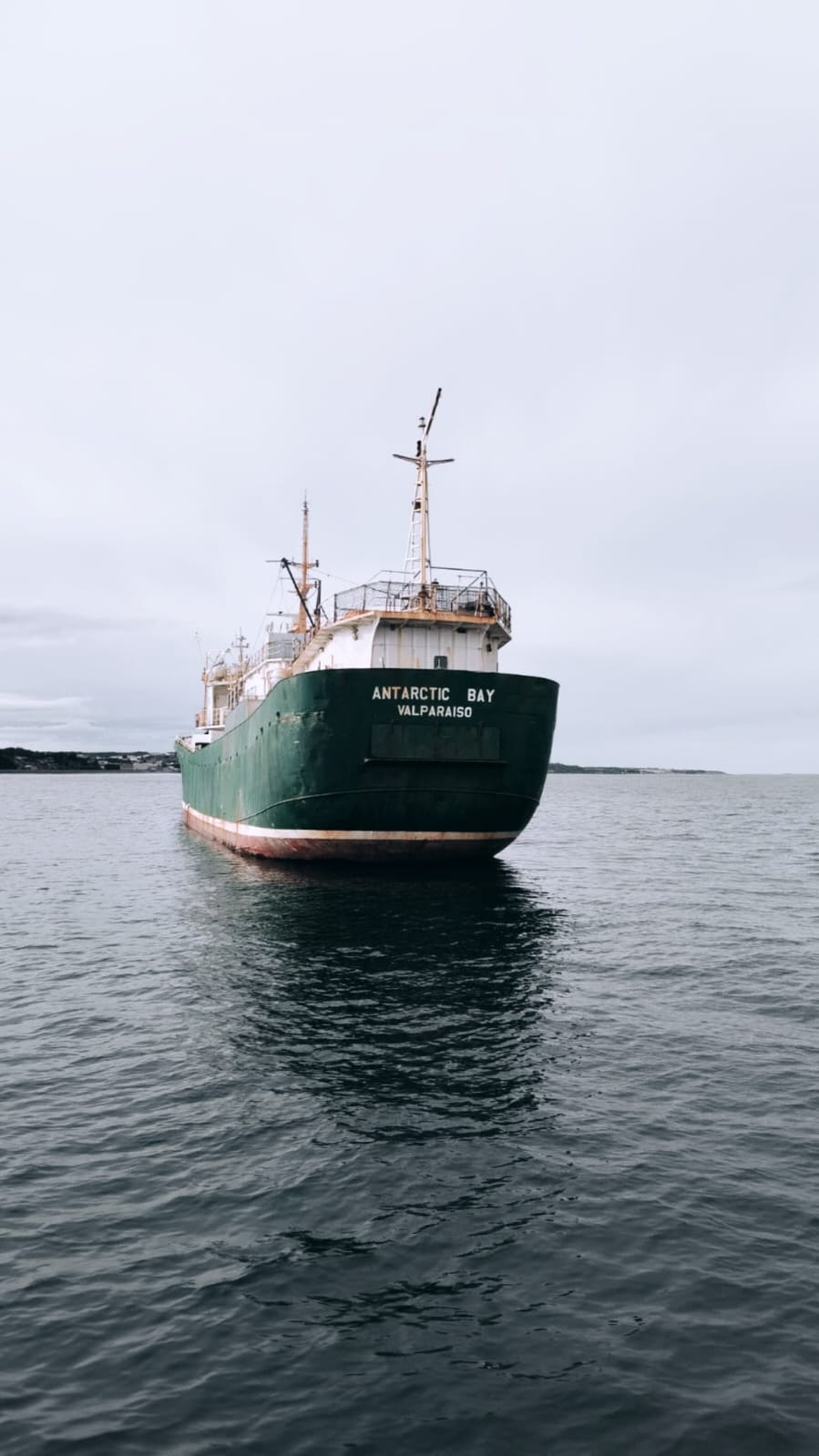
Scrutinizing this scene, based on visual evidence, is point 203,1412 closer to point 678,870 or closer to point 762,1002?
point 762,1002

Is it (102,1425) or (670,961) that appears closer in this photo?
(102,1425)

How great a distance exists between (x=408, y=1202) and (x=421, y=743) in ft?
56.3

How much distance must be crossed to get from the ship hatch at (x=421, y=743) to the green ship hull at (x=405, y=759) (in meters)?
0.03

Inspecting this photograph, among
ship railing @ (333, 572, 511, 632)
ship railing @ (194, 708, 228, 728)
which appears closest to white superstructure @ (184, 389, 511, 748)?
ship railing @ (333, 572, 511, 632)

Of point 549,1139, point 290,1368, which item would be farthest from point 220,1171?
point 549,1139

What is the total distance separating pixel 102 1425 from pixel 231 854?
3240 cm

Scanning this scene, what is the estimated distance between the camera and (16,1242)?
7.29 metres

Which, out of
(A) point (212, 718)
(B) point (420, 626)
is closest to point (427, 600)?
(B) point (420, 626)

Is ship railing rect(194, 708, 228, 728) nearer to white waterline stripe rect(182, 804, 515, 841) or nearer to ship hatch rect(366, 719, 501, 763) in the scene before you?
white waterline stripe rect(182, 804, 515, 841)

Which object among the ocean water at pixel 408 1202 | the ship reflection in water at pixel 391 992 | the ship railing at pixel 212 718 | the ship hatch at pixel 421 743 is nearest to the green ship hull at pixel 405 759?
the ship hatch at pixel 421 743

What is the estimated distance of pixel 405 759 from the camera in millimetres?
24469

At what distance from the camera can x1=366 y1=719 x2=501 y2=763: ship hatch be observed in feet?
80.3

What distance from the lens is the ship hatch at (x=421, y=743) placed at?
2448 centimetres

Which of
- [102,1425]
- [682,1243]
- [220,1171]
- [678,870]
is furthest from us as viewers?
[678,870]
